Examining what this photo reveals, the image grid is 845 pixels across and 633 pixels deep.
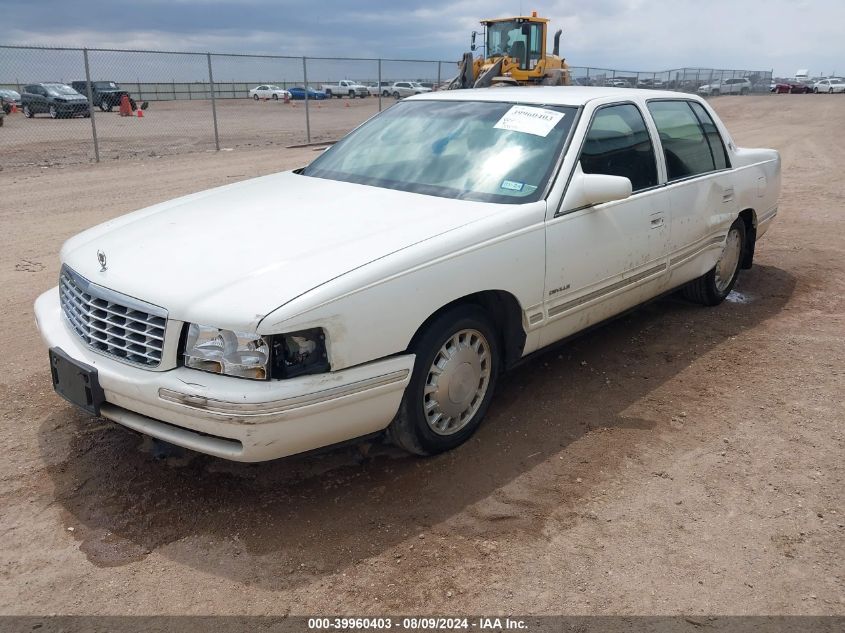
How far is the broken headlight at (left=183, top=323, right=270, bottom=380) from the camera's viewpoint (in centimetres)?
287

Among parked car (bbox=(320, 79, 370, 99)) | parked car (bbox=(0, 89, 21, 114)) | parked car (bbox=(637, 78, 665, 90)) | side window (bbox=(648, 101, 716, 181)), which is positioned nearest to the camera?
side window (bbox=(648, 101, 716, 181))

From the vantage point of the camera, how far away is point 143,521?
3152 mm

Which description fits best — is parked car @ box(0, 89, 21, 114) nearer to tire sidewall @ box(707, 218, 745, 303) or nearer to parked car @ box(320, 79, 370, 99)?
A: parked car @ box(320, 79, 370, 99)

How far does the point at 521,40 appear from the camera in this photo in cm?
2197

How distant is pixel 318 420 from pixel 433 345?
657 mm

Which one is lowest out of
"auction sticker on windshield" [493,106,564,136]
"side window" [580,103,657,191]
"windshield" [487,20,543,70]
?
"side window" [580,103,657,191]

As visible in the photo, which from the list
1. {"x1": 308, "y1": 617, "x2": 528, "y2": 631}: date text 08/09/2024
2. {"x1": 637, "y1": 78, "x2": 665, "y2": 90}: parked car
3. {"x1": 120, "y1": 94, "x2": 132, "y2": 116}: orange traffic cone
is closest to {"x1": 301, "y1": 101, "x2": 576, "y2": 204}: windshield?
{"x1": 308, "y1": 617, "x2": 528, "y2": 631}: date text 08/09/2024

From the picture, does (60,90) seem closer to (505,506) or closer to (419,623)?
(505,506)

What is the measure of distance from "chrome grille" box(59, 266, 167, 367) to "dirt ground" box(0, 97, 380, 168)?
12523mm

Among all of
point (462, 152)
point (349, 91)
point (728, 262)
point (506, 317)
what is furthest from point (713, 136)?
point (349, 91)

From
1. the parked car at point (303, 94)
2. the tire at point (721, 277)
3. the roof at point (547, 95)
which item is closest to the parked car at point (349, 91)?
the parked car at point (303, 94)

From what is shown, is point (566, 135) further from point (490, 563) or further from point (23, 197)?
point (23, 197)

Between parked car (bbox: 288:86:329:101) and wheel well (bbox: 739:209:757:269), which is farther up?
parked car (bbox: 288:86:329:101)

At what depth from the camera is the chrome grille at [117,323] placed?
2980mm
